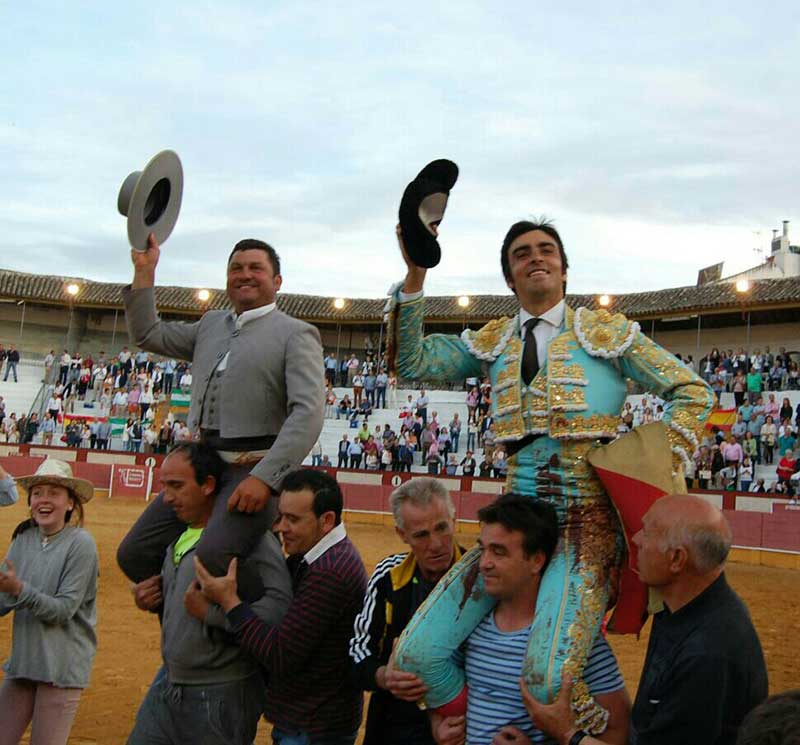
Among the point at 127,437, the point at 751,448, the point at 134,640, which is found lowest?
the point at 134,640

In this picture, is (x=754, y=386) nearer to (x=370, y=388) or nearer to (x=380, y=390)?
(x=380, y=390)

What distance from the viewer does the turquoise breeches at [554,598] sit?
2.16 meters

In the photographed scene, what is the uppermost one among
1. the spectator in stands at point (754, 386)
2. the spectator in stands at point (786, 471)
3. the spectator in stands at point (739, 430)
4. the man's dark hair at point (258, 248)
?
the man's dark hair at point (258, 248)

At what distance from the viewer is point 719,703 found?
1.87m

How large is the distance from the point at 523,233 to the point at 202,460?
113cm

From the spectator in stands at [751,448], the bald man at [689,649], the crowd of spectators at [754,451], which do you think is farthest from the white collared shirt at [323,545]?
the spectator in stands at [751,448]

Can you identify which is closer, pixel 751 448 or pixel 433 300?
pixel 751 448

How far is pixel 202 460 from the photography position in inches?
107

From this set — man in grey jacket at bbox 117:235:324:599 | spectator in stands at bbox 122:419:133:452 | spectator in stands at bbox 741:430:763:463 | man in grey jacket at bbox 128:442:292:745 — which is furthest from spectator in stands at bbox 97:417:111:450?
man in grey jacket at bbox 128:442:292:745

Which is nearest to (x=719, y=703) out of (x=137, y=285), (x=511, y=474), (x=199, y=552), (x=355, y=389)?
(x=511, y=474)

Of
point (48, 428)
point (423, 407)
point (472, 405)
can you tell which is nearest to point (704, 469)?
point (472, 405)

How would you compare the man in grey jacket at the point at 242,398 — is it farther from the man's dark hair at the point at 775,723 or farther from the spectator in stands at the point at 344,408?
the spectator in stands at the point at 344,408

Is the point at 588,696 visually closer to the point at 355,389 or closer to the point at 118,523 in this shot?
the point at 118,523

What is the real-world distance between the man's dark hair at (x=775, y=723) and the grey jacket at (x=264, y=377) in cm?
160
